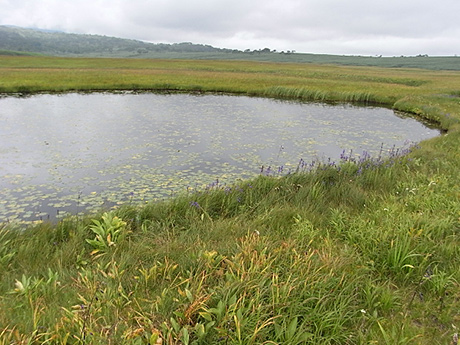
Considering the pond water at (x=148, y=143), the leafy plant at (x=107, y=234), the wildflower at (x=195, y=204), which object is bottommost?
the pond water at (x=148, y=143)

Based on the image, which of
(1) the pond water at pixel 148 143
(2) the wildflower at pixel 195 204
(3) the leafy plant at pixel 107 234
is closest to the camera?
(3) the leafy plant at pixel 107 234

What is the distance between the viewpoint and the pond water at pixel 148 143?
26.2ft

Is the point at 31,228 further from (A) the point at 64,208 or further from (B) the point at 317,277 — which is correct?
(B) the point at 317,277

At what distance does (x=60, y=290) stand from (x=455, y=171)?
9.49 m

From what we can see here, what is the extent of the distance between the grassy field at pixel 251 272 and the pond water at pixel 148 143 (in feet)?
6.76

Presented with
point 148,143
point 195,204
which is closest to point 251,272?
point 195,204

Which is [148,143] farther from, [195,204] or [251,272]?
[251,272]

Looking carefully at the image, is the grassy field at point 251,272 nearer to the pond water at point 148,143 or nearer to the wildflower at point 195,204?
the wildflower at point 195,204

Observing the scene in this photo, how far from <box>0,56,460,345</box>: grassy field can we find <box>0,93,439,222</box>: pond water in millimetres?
2061

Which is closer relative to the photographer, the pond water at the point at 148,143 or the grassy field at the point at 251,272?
the grassy field at the point at 251,272

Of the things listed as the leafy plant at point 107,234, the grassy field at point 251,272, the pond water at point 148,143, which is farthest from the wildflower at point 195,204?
the pond water at point 148,143

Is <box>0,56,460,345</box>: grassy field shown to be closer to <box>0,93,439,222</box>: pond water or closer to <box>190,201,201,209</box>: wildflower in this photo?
<box>190,201,201,209</box>: wildflower

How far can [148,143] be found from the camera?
42.7ft

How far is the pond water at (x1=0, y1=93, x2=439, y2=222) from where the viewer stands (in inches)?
314
